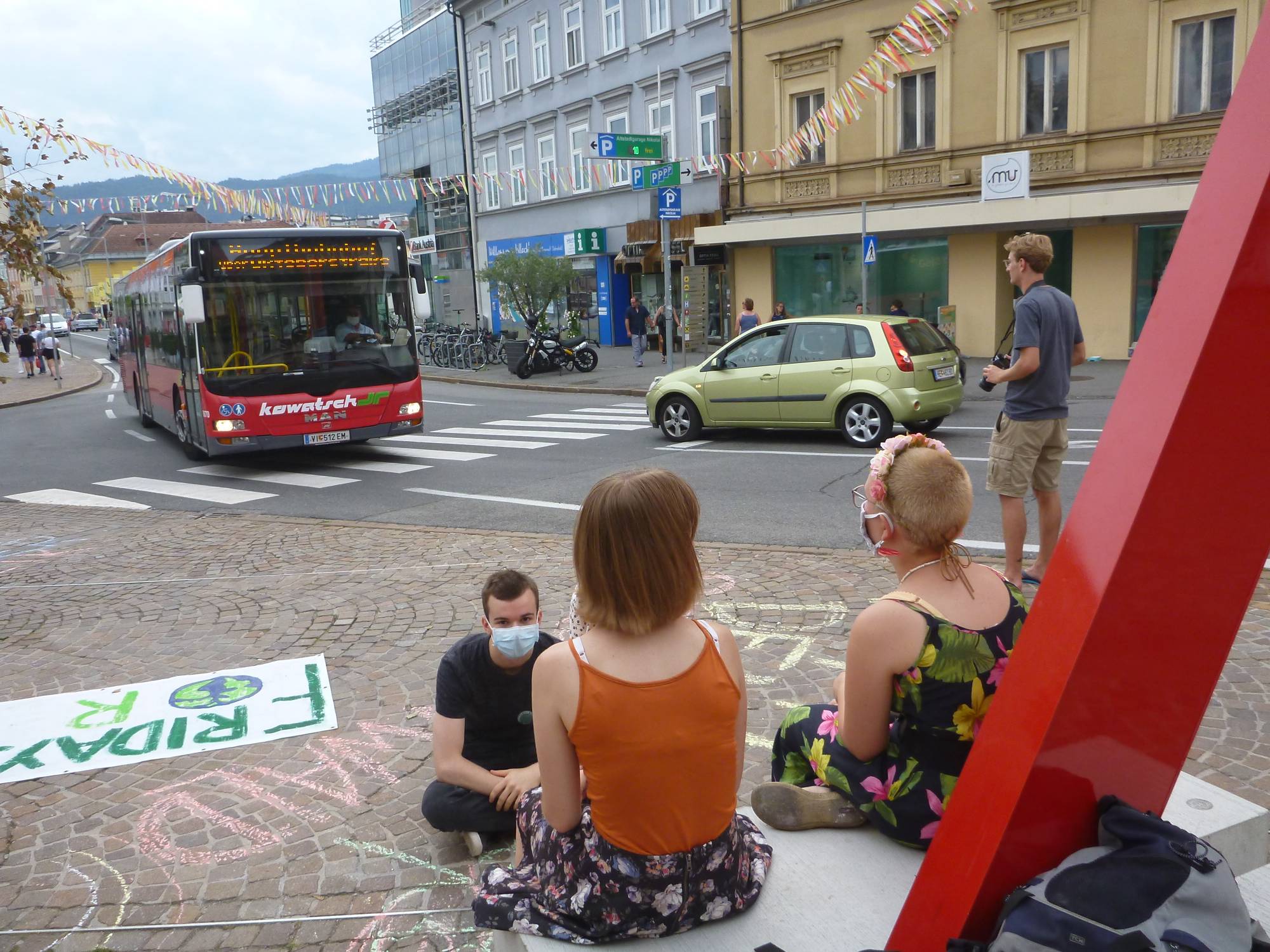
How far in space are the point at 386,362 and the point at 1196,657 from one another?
40.6ft

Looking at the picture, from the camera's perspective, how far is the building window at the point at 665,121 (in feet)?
103

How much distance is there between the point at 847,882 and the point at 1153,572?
1.26 m

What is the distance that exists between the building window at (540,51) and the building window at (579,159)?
2.74m

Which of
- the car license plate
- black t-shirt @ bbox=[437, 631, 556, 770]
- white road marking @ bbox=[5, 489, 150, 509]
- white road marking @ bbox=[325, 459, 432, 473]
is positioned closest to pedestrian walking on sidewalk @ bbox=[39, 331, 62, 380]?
white road marking @ bbox=[5, 489, 150, 509]

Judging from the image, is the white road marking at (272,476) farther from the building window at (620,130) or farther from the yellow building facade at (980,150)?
the building window at (620,130)

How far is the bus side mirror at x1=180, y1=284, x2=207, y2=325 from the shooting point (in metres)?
12.1

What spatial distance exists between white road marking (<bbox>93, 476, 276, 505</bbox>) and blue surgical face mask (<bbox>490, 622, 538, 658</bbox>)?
29.5ft

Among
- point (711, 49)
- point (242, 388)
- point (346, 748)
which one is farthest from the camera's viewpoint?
point (711, 49)

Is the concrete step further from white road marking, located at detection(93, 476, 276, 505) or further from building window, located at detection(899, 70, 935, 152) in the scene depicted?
building window, located at detection(899, 70, 935, 152)

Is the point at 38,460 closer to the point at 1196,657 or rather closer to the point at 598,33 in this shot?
the point at 1196,657

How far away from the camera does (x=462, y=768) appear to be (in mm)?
3730

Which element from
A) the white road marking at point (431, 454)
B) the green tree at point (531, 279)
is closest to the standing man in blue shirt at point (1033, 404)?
the white road marking at point (431, 454)

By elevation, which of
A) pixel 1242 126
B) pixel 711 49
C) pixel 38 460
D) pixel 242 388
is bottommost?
pixel 38 460

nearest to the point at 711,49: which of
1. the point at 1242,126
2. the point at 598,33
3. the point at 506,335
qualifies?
the point at 598,33
